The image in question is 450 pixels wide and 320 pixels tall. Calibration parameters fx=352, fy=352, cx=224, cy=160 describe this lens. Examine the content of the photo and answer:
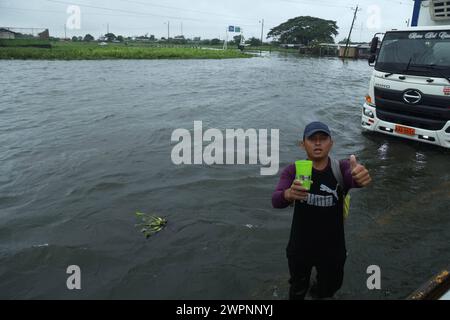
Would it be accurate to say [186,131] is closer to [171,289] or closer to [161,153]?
[161,153]

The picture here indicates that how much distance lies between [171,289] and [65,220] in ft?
7.58

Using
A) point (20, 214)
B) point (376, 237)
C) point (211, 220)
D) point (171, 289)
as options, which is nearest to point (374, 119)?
Answer: point (376, 237)

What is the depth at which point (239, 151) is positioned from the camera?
8.33 metres

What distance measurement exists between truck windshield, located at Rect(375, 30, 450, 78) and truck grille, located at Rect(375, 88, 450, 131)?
0.51 metres

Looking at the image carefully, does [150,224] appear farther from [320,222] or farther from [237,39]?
[237,39]

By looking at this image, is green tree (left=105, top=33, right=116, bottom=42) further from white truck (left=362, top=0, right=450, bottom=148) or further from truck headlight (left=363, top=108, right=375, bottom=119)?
white truck (left=362, top=0, right=450, bottom=148)

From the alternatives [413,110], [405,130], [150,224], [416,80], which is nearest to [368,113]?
[405,130]

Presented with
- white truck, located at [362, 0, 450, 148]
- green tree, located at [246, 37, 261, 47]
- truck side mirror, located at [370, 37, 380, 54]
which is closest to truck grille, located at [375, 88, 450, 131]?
white truck, located at [362, 0, 450, 148]

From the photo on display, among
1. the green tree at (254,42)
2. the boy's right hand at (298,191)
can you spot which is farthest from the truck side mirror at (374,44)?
the green tree at (254,42)

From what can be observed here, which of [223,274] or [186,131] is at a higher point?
[186,131]

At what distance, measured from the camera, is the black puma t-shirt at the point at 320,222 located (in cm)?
267

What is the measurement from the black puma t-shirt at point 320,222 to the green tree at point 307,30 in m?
96.9

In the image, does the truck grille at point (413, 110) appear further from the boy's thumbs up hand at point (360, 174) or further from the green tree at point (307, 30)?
the green tree at point (307, 30)

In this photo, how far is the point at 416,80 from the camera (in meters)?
7.54
